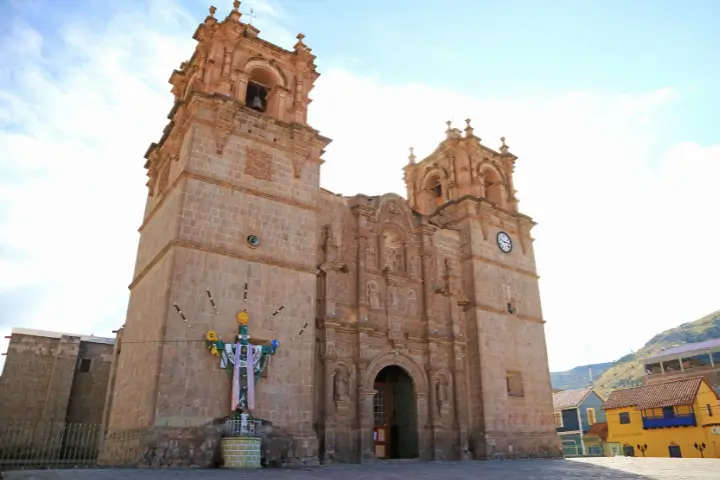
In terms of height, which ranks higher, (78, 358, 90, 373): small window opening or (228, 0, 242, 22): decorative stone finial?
(228, 0, 242, 22): decorative stone finial

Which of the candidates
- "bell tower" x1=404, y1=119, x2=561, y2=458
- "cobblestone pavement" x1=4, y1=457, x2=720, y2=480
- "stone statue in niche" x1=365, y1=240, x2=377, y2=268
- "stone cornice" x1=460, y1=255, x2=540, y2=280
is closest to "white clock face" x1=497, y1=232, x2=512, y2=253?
"bell tower" x1=404, y1=119, x2=561, y2=458

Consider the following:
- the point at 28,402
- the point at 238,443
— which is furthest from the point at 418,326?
the point at 28,402

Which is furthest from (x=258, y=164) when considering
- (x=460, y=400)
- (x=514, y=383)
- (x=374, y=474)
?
(x=514, y=383)

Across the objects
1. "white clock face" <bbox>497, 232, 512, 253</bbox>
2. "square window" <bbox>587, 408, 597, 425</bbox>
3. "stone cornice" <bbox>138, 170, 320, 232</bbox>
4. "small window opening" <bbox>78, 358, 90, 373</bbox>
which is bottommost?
"square window" <bbox>587, 408, 597, 425</bbox>

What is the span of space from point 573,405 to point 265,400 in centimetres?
3300

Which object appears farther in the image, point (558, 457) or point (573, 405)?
point (573, 405)

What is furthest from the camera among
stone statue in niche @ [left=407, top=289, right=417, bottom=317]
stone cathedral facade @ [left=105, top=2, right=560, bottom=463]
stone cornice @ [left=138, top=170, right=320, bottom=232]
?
stone statue in niche @ [left=407, top=289, right=417, bottom=317]

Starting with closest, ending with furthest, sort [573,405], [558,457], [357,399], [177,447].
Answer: [177,447] < [357,399] < [558,457] < [573,405]

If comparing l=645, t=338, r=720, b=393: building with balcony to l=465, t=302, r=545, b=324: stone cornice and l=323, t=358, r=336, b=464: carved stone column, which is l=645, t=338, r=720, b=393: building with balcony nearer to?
l=465, t=302, r=545, b=324: stone cornice

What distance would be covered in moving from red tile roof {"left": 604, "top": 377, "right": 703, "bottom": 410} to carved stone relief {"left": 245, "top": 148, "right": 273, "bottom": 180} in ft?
90.8

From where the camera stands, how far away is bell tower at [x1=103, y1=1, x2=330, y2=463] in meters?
14.1

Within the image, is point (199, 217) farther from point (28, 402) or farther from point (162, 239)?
point (28, 402)

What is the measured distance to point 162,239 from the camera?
16.4 meters

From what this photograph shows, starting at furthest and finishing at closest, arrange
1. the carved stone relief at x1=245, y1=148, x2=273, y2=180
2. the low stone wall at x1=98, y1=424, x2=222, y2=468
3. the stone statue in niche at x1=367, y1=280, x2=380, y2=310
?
the stone statue in niche at x1=367, y1=280, x2=380, y2=310 → the carved stone relief at x1=245, y1=148, x2=273, y2=180 → the low stone wall at x1=98, y1=424, x2=222, y2=468
